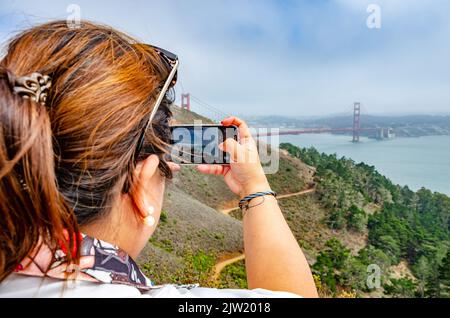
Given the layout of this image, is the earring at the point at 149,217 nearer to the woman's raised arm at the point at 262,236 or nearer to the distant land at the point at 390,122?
the woman's raised arm at the point at 262,236

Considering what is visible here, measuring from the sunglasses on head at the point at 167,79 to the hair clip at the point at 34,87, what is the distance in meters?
0.15

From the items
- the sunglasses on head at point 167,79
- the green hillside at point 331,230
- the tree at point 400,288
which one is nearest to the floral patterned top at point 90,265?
the sunglasses on head at point 167,79

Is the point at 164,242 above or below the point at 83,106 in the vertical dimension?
below

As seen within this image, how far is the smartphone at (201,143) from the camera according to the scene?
0.68 metres

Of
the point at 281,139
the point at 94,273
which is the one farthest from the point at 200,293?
the point at 281,139

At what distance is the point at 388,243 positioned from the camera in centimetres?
233

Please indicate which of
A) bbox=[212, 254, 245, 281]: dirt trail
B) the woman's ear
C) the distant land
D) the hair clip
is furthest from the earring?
bbox=[212, 254, 245, 281]: dirt trail

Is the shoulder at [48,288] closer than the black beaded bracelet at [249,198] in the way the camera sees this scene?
Yes

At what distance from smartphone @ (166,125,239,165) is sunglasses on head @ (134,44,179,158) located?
0.33 ft

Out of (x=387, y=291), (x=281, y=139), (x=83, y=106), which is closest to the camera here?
(x=83, y=106)

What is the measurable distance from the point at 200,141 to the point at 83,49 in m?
0.29

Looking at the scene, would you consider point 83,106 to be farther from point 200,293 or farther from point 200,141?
point 200,293

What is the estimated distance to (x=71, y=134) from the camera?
47 centimetres
